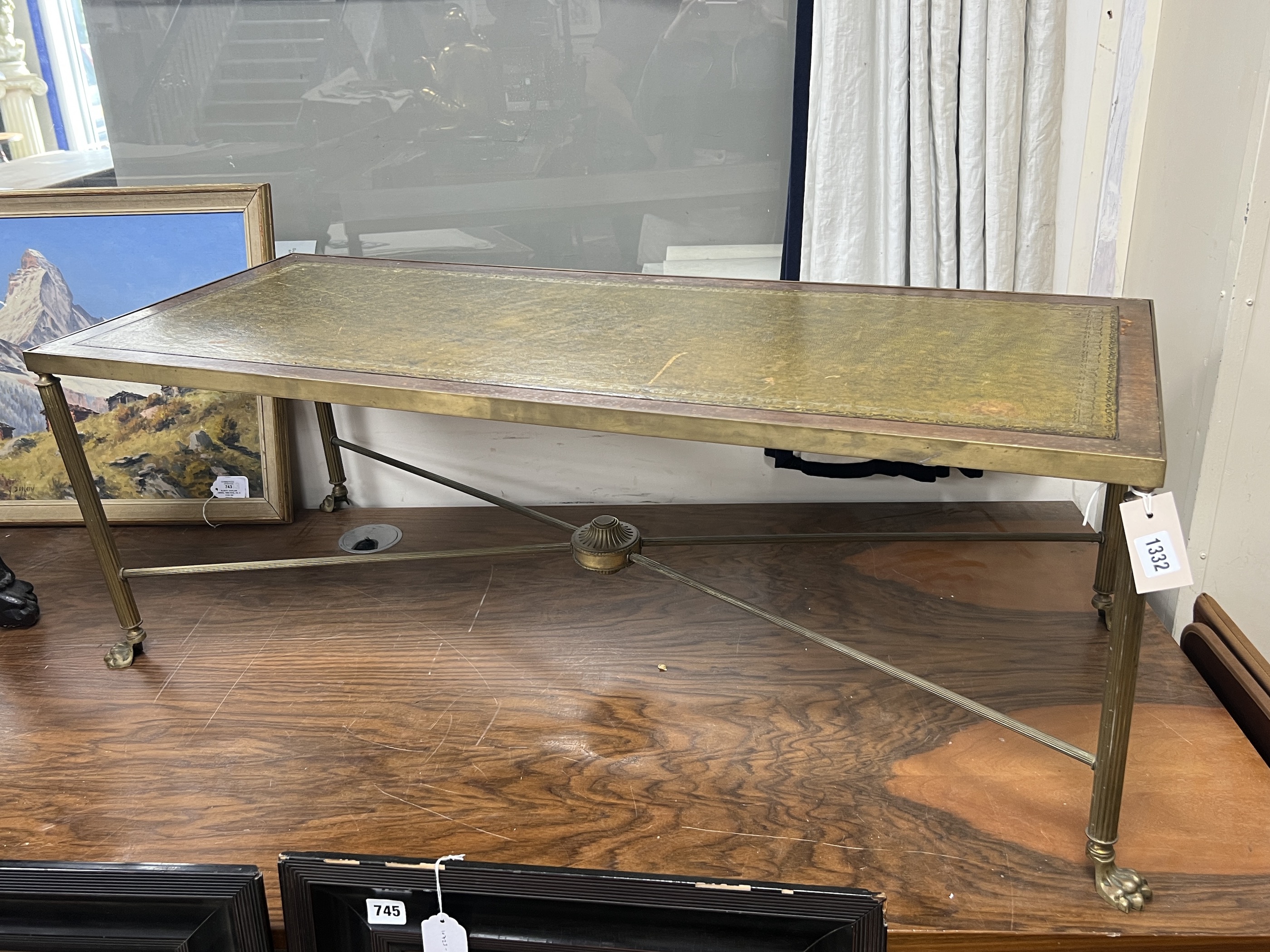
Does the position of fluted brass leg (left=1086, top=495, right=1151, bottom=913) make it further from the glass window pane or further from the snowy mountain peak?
the snowy mountain peak

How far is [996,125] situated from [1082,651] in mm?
975

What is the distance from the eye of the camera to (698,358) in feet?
4.99

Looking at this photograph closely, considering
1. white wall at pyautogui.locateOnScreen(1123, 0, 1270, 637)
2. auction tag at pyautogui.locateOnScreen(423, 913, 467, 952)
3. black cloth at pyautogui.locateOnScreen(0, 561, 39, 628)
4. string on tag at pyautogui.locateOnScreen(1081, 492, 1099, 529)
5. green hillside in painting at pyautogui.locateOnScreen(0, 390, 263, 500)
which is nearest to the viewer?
auction tag at pyautogui.locateOnScreen(423, 913, 467, 952)

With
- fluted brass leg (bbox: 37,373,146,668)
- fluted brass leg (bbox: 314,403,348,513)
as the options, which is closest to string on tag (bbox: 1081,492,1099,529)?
fluted brass leg (bbox: 314,403,348,513)

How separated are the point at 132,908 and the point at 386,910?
37cm

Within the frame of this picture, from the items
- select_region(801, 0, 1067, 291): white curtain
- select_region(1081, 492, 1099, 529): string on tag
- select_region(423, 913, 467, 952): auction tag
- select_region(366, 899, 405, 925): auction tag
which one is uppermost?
select_region(801, 0, 1067, 291): white curtain

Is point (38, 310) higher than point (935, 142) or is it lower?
lower

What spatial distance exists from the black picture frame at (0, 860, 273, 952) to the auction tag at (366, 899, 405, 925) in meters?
0.14

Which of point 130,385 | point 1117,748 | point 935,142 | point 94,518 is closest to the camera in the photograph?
point 1117,748

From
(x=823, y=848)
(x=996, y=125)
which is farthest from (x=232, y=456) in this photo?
(x=996, y=125)

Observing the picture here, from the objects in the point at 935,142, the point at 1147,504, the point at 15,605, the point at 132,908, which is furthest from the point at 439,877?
the point at 935,142

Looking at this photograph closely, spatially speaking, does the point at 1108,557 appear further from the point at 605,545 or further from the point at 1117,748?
the point at 605,545

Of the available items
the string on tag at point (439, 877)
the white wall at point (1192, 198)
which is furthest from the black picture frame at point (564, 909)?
the white wall at point (1192, 198)

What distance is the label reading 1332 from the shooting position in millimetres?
1143
